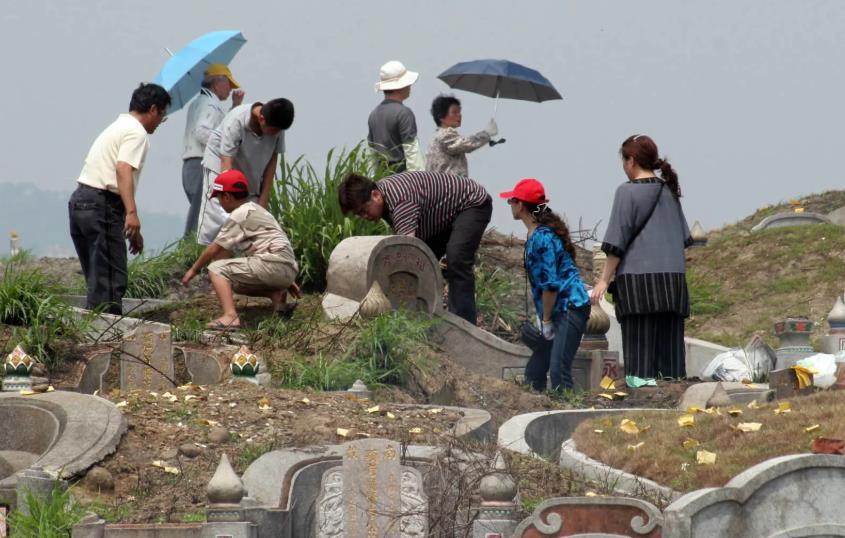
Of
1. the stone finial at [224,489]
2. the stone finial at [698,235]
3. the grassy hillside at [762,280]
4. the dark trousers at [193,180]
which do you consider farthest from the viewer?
the stone finial at [698,235]

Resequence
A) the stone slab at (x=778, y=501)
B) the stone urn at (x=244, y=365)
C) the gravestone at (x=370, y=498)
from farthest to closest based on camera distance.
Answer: the stone urn at (x=244, y=365), the gravestone at (x=370, y=498), the stone slab at (x=778, y=501)

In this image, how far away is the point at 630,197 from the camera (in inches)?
441

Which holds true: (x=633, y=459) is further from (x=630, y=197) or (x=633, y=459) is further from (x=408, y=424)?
(x=630, y=197)

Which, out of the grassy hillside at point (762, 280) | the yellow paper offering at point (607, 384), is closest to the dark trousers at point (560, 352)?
the yellow paper offering at point (607, 384)

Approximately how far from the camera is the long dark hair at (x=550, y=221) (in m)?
10.9

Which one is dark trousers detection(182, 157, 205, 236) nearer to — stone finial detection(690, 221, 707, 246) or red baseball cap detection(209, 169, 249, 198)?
red baseball cap detection(209, 169, 249, 198)

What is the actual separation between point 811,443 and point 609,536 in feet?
7.03

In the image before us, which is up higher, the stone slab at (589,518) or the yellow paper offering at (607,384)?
the yellow paper offering at (607,384)

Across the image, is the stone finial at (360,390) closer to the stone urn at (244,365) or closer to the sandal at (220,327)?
the stone urn at (244,365)

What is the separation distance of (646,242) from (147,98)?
3567 mm

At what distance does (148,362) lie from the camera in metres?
10.4

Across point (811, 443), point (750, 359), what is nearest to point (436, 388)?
point (750, 359)

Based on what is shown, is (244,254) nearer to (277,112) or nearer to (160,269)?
(277,112)

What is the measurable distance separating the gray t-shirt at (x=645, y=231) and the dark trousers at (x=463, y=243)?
1.32m
